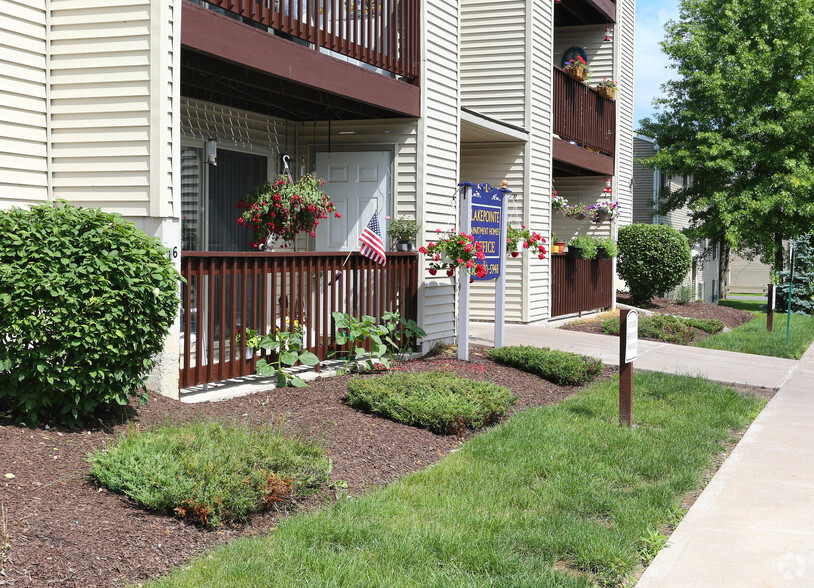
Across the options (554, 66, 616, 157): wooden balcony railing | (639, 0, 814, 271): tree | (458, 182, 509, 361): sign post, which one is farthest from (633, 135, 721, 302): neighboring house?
(458, 182, 509, 361): sign post

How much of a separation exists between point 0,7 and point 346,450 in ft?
14.3

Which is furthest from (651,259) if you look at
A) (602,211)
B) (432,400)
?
(432,400)

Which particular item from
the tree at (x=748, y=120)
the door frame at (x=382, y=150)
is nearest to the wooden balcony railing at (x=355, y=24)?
the door frame at (x=382, y=150)

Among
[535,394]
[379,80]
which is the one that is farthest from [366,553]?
[379,80]

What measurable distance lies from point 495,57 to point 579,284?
5129 mm

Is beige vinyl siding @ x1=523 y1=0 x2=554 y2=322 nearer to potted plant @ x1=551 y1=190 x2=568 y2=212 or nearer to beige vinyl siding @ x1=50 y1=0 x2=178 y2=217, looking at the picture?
potted plant @ x1=551 y1=190 x2=568 y2=212

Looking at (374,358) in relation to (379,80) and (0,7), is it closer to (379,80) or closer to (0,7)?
(379,80)

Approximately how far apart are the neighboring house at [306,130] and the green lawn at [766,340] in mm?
3101

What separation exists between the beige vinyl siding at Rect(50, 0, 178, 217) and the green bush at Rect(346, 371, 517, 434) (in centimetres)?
227

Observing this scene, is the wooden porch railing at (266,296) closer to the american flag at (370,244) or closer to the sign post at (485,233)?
the american flag at (370,244)

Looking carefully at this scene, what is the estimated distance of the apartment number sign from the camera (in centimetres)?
1084

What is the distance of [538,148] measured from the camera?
1571 cm

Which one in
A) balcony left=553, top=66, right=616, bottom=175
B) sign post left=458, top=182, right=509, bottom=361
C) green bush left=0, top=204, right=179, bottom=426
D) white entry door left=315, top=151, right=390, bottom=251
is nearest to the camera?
green bush left=0, top=204, right=179, bottom=426

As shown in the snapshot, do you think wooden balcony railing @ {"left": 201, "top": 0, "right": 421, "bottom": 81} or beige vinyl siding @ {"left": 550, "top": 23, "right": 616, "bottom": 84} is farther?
beige vinyl siding @ {"left": 550, "top": 23, "right": 616, "bottom": 84}
